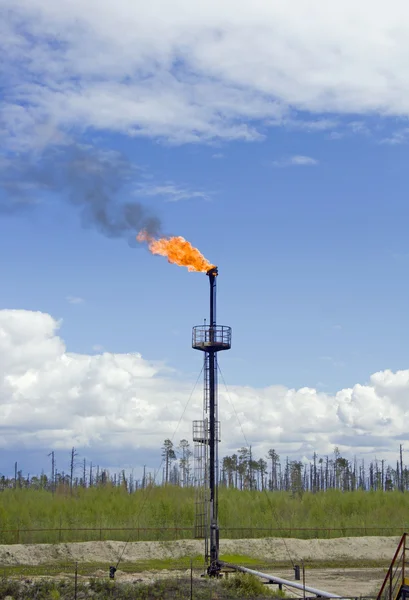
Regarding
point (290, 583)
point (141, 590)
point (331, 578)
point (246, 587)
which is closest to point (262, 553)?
point (331, 578)

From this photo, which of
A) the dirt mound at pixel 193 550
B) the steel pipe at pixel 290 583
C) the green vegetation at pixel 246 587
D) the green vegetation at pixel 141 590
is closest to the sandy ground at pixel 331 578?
the steel pipe at pixel 290 583

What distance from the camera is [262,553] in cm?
5869

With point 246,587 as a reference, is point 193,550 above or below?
below

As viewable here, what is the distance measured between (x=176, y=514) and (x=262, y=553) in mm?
8676

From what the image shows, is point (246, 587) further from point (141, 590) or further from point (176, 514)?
point (176, 514)

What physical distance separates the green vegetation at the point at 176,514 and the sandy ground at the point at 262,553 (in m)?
2.01

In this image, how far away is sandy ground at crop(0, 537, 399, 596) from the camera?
4516cm

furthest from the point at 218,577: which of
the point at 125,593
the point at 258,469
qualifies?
the point at 258,469

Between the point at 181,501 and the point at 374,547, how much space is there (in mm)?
16045

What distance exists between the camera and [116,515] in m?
63.6

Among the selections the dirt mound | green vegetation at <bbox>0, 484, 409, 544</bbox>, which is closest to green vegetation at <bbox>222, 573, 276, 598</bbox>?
the dirt mound

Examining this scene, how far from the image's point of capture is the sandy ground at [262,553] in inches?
1778

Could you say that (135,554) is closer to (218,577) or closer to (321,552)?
(321,552)

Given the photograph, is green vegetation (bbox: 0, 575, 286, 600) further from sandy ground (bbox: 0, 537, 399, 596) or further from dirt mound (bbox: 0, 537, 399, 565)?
dirt mound (bbox: 0, 537, 399, 565)
